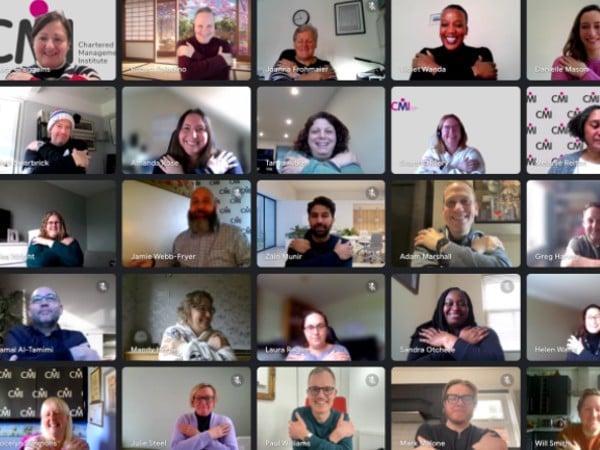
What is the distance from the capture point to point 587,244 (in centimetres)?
198

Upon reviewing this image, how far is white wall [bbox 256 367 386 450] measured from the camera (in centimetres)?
202

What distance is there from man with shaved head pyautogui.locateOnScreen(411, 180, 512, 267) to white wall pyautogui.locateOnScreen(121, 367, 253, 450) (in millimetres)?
661

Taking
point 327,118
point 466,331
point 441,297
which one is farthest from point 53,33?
point 466,331

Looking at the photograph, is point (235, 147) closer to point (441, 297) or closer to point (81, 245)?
point (81, 245)

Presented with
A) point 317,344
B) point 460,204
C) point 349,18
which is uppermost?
point 349,18

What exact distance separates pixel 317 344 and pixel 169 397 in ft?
1.60

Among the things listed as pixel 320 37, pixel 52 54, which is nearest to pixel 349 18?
pixel 320 37

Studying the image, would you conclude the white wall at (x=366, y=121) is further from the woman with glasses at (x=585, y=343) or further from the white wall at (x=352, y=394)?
the woman with glasses at (x=585, y=343)

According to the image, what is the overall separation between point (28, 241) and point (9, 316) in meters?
0.24

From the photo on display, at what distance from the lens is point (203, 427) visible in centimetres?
204

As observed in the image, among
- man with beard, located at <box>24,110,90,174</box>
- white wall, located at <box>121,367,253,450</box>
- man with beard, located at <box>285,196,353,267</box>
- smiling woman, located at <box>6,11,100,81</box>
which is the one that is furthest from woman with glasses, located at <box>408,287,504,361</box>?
smiling woman, located at <box>6,11,100,81</box>

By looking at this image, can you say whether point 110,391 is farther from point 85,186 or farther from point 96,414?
point 85,186

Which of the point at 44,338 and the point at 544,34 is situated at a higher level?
the point at 544,34

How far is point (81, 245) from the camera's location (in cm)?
204
